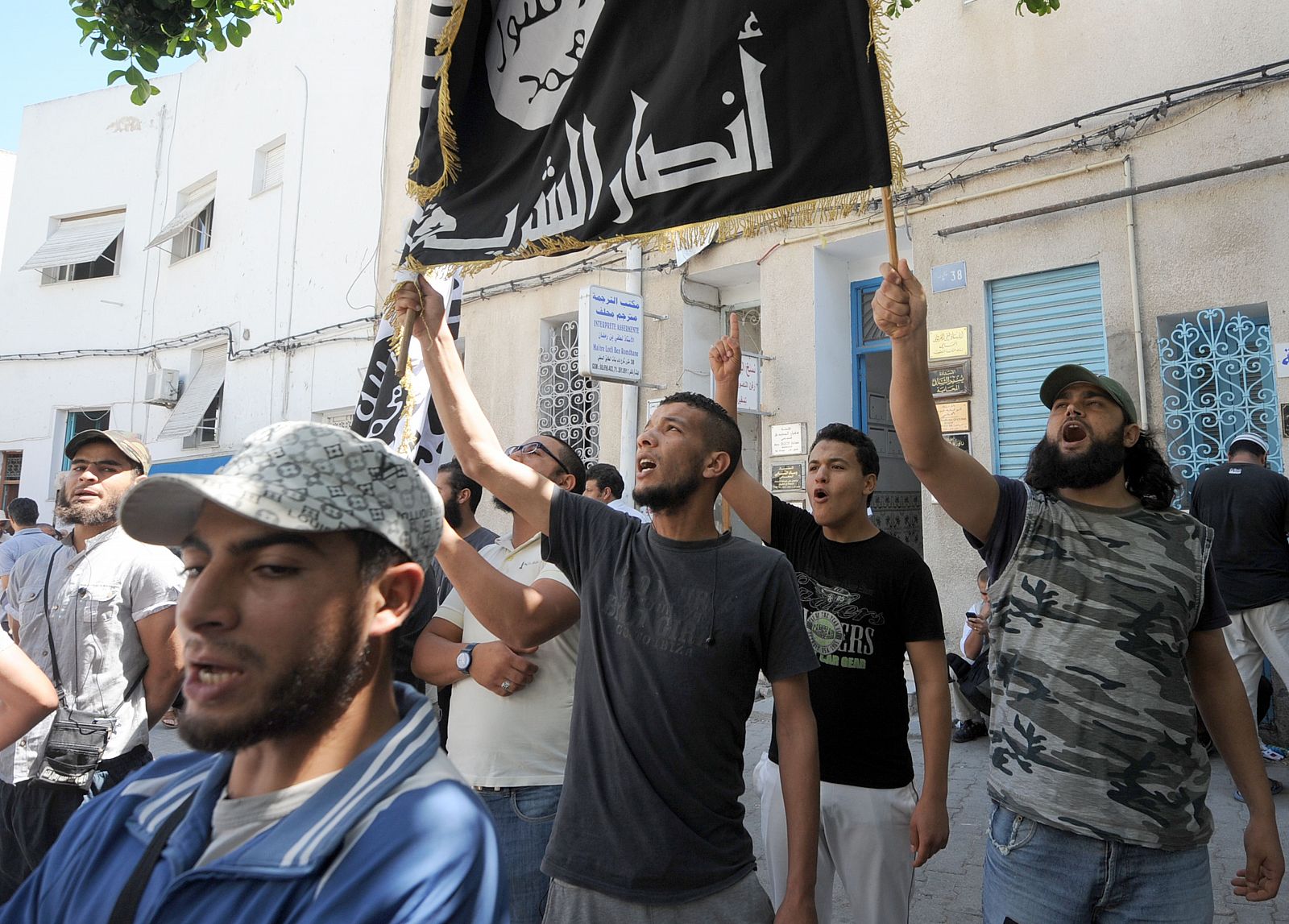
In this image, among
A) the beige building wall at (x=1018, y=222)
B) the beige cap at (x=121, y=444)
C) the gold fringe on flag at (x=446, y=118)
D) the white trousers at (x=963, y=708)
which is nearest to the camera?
the gold fringe on flag at (x=446, y=118)

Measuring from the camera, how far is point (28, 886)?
1443 millimetres

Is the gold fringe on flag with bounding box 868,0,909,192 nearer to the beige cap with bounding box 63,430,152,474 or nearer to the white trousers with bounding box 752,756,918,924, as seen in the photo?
the white trousers with bounding box 752,756,918,924

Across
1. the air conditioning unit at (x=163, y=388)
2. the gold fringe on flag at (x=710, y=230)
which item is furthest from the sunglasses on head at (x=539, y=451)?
the air conditioning unit at (x=163, y=388)

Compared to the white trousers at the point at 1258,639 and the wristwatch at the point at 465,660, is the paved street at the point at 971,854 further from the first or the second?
the wristwatch at the point at 465,660

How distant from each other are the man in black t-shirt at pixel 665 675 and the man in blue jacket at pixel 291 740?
3.50 ft

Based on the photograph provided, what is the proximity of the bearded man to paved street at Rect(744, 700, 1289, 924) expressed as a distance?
2517 mm

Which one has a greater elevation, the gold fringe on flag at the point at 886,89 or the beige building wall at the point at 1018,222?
the beige building wall at the point at 1018,222

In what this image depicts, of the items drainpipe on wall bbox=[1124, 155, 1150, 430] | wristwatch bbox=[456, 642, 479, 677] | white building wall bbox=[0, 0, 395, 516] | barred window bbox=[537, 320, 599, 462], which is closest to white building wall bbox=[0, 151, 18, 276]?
white building wall bbox=[0, 0, 395, 516]

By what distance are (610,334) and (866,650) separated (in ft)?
23.0

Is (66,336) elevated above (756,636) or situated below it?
above

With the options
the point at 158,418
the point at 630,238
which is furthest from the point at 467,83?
the point at 158,418

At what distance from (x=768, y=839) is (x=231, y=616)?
2.34 m

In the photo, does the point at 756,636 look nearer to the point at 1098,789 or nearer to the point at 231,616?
the point at 1098,789

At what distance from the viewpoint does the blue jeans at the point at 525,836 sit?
9.36 feet
